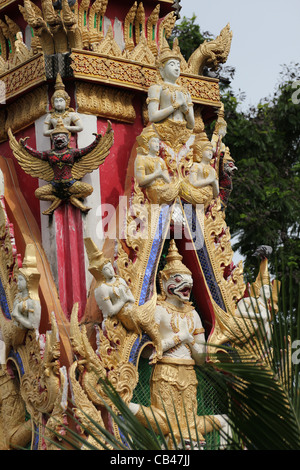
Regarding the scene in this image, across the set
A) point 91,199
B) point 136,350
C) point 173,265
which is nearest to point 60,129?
point 91,199

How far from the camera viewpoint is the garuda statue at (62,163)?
1073 cm

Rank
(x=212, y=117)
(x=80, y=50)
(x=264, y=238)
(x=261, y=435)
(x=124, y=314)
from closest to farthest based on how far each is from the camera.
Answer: (x=261, y=435)
(x=124, y=314)
(x=80, y=50)
(x=212, y=117)
(x=264, y=238)

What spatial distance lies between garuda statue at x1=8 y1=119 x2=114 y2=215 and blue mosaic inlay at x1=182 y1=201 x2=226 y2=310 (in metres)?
0.94

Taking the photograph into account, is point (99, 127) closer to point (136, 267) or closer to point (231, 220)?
point (136, 267)

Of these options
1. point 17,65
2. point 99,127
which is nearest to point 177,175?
point 99,127

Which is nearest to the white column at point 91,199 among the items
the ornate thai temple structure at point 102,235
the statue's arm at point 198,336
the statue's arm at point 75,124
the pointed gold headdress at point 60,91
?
the ornate thai temple structure at point 102,235

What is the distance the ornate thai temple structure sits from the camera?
Result: 33.8 feet

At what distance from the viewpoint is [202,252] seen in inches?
439

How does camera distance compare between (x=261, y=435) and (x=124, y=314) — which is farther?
(x=124, y=314)

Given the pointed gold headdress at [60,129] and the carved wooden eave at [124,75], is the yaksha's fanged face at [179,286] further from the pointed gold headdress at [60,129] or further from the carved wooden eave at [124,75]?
the carved wooden eave at [124,75]

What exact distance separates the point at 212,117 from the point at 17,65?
6.72 ft

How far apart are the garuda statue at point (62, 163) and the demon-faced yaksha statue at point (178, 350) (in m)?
0.99

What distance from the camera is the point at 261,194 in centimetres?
1647

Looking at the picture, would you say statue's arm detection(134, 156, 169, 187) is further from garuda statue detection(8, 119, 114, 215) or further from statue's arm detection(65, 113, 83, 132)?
statue's arm detection(65, 113, 83, 132)
